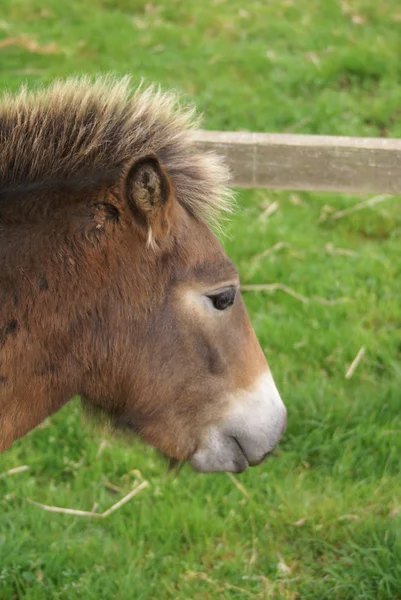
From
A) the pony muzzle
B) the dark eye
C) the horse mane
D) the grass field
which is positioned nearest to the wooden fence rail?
the grass field

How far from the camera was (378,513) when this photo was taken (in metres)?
3.74

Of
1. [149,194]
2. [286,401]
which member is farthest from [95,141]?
[286,401]

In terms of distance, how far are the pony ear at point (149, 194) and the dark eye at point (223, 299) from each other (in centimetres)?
29

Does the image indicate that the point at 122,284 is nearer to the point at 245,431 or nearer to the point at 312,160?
the point at 245,431

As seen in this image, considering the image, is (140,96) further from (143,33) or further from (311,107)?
(143,33)

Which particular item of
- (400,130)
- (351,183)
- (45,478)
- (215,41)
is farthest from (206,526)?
(215,41)

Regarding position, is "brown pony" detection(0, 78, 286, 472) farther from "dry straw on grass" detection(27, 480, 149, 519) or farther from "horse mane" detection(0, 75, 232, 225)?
"dry straw on grass" detection(27, 480, 149, 519)

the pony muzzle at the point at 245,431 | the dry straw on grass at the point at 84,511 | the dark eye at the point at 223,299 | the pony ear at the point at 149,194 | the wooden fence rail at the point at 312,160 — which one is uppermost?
the pony ear at the point at 149,194

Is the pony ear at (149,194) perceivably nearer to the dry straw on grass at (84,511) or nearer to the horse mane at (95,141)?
the horse mane at (95,141)

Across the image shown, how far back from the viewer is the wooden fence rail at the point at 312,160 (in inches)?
149

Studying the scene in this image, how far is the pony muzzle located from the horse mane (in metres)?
0.62

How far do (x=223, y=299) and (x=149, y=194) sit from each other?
0.44m

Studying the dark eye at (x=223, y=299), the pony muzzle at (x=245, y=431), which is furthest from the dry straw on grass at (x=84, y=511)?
the dark eye at (x=223, y=299)

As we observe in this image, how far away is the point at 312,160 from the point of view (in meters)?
3.82
